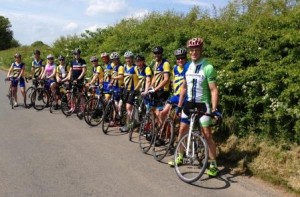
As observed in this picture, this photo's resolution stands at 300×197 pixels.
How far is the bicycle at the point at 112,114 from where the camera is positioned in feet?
32.8

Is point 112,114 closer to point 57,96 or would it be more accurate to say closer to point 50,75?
point 57,96

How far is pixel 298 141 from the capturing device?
691 centimetres

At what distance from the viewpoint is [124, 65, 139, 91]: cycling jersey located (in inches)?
384

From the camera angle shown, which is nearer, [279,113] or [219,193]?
[219,193]

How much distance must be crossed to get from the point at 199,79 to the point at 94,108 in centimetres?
504

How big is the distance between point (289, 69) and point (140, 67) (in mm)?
3661

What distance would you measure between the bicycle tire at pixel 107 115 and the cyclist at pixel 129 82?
46 centimetres

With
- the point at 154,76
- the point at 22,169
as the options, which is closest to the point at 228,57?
the point at 154,76

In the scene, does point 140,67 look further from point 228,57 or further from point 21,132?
point 21,132

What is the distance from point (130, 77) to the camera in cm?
977

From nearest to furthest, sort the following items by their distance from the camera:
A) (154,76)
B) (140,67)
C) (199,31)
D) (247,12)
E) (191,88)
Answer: (191,88), (154,76), (140,67), (199,31), (247,12)

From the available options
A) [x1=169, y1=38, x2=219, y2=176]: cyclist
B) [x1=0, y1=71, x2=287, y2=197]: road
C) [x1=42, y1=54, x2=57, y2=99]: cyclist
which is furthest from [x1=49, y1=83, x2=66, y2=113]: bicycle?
[x1=169, y1=38, x2=219, y2=176]: cyclist

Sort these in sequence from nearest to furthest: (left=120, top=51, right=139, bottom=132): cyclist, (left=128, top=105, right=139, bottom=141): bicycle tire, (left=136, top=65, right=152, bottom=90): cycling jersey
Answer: (left=128, top=105, right=139, bottom=141): bicycle tire, (left=136, top=65, right=152, bottom=90): cycling jersey, (left=120, top=51, right=139, bottom=132): cyclist

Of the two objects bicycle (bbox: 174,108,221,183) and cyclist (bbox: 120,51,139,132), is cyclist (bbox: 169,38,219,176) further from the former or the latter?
cyclist (bbox: 120,51,139,132)
